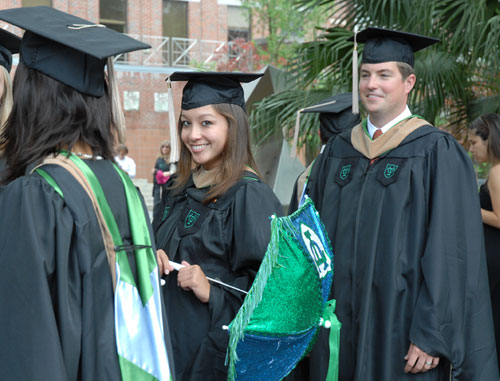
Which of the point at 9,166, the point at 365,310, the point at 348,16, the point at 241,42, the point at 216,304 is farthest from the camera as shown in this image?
the point at 241,42

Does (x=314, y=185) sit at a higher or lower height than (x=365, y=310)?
higher

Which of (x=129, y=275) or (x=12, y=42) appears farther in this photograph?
(x=12, y=42)

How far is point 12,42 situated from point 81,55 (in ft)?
5.26

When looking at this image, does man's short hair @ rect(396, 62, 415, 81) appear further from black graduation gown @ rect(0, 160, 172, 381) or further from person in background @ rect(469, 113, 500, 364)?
black graduation gown @ rect(0, 160, 172, 381)

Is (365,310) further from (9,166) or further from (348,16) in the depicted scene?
(348,16)

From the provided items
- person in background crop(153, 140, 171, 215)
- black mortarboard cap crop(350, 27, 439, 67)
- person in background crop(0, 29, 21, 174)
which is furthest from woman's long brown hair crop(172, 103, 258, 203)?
person in background crop(153, 140, 171, 215)

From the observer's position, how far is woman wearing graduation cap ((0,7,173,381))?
1.53 m

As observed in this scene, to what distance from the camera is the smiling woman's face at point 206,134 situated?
2652 mm

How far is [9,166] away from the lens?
1.71 meters

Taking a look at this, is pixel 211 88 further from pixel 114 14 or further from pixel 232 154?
pixel 114 14

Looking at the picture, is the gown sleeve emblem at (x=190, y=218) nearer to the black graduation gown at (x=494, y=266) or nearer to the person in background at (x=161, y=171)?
the black graduation gown at (x=494, y=266)

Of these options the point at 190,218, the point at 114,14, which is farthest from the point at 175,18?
the point at 190,218

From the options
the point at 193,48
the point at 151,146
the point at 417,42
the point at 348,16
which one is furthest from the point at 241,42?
the point at 417,42

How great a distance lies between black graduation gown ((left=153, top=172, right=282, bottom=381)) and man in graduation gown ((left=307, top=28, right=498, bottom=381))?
539mm
